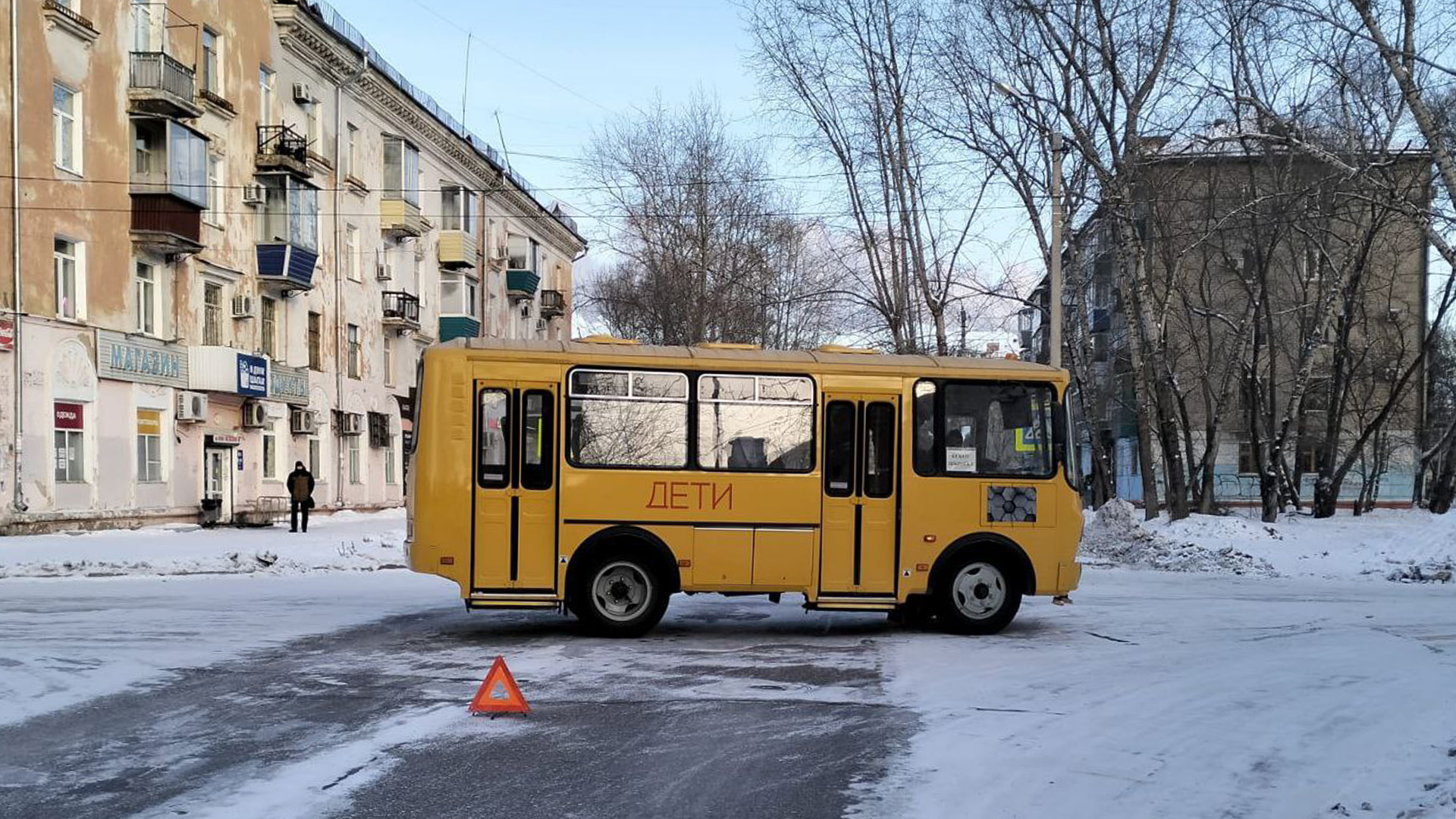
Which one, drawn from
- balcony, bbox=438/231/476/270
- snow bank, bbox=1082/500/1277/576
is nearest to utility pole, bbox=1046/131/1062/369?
snow bank, bbox=1082/500/1277/576

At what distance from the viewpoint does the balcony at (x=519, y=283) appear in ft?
186

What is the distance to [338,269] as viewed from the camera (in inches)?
1559

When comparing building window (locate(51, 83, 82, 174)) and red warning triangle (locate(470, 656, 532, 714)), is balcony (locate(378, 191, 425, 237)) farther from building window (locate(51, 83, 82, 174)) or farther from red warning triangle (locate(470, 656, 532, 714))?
red warning triangle (locate(470, 656, 532, 714))

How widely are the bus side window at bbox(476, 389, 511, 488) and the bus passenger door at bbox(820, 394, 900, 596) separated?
3.14 meters

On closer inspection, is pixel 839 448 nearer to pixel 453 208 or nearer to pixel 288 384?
pixel 288 384

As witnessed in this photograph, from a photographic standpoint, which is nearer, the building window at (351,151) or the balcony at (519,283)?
the building window at (351,151)

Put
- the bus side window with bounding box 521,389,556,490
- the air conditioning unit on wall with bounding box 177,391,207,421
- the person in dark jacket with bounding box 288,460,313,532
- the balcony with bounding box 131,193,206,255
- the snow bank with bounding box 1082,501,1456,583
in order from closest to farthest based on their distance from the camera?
the bus side window with bounding box 521,389,556,490 → the snow bank with bounding box 1082,501,1456,583 → the balcony with bounding box 131,193,206,255 → the person in dark jacket with bounding box 288,460,313,532 → the air conditioning unit on wall with bounding box 177,391,207,421

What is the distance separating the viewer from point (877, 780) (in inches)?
277

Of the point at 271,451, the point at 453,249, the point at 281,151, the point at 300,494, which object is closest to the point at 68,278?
the point at 300,494

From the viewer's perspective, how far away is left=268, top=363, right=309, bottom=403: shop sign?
35.1 m

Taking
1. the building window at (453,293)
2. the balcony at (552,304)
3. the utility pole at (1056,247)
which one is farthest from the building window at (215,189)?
the balcony at (552,304)

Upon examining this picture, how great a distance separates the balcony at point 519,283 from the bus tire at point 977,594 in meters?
45.3

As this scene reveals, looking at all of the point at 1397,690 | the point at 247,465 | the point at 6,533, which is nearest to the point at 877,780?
the point at 1397,690

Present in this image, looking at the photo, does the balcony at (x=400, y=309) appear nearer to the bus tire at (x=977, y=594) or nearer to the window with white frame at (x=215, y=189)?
the window with white frame at (x=215, y=189)
